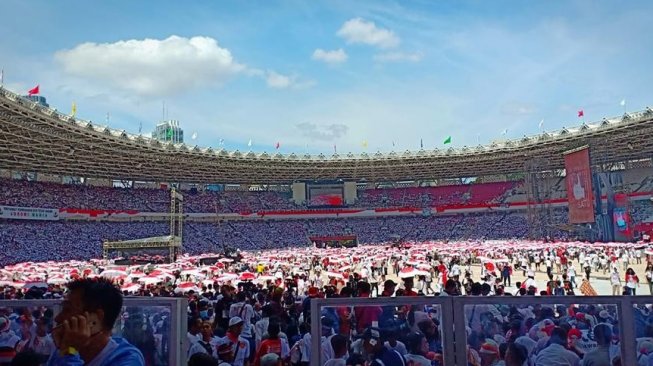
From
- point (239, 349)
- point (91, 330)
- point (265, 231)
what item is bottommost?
point (239, 349)

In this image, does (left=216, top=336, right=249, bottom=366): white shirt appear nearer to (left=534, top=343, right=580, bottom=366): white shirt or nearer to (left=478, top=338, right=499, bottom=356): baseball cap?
(left=478, top=338, right=499, bottom=356): baseball cap

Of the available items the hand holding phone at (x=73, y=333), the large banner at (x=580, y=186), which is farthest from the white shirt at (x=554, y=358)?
the large banner at (x=580, y=186)

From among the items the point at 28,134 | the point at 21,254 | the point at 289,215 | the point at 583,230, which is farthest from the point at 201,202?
the point at 583,230

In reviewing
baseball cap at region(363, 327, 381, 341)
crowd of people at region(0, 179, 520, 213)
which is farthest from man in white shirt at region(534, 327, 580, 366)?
crowd of people at region(0, 179, 520, 213)

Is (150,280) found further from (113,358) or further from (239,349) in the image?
(113,358)

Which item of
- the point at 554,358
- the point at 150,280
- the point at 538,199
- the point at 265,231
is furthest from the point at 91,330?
the point at 265,231

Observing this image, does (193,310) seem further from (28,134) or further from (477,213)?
(477,213)

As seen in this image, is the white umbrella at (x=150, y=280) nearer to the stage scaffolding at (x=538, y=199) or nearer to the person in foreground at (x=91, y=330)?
the person in foreground at (x=91, y=330)
